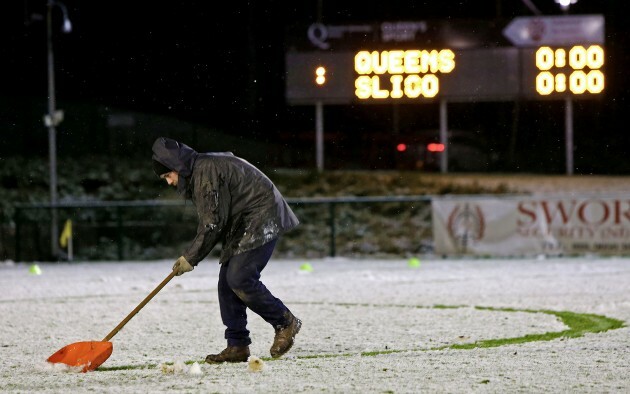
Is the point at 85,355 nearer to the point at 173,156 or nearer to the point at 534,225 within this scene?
the point at 173,156

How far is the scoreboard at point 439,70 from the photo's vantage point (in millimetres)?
23562

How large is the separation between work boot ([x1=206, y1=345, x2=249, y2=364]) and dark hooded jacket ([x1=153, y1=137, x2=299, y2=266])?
64cm

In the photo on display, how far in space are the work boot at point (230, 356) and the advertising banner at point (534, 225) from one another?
13568 millimetres

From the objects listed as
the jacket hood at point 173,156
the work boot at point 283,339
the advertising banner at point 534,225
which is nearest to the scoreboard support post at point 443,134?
the advertising banner at point 534,225

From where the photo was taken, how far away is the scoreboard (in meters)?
23.6

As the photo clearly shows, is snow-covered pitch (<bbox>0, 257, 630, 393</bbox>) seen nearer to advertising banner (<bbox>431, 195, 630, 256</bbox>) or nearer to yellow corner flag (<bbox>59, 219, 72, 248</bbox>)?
advertising banner (<bbox>431, 195, 630, 256</bbox>)

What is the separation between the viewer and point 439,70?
78.7 feet

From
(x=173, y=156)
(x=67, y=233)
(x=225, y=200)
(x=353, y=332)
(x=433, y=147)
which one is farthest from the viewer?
(x=433, y=147)

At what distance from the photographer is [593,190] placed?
3180 centimetres

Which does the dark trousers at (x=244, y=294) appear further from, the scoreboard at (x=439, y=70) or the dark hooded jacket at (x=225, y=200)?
the scoreboard at (x=439, y=70)

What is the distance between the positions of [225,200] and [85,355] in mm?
1397

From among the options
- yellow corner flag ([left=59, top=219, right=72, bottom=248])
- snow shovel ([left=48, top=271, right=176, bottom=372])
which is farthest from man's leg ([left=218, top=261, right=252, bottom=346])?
yellow corner flag ([left=59, top=219, right=72, bottom=248])

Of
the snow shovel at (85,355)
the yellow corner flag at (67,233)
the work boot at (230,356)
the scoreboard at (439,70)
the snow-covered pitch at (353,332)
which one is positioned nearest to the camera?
the snow-covered pitch at (353,332)

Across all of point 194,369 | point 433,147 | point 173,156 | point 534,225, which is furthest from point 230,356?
point 433,147
